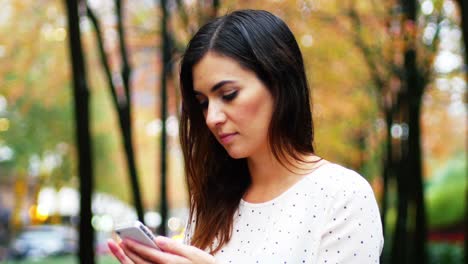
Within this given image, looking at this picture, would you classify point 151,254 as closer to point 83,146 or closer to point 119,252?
point 119,252

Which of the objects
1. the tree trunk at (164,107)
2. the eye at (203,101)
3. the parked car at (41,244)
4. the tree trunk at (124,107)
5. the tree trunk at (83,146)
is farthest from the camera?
the parked car at (41,244)

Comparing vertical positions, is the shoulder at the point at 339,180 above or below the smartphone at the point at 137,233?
above

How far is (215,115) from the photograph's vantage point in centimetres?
260

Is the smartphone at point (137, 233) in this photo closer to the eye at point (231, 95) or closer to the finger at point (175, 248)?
the finger at point (175, 248)

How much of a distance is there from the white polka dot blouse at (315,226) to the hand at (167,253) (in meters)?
0.24

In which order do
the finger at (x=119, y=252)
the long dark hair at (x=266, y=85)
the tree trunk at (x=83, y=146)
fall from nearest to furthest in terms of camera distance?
the finger at (x=119, y=252) < the long dark hair at (x=266, y=85) < the tree trunk at (x=83, y=146)

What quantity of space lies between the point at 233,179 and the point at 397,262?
11372mm

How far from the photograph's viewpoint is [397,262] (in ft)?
45.3

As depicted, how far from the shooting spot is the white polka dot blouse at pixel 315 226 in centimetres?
239

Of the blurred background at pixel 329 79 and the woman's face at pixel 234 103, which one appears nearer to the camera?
the woman's face at pixel 234 103

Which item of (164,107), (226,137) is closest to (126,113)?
(164,107)

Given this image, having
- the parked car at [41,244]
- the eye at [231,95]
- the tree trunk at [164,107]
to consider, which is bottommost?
the parked car at [41,244]

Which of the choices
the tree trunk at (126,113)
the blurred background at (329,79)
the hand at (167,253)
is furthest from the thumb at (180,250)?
the tree trunk at (126,113)

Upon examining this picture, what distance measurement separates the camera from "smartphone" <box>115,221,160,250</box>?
93.2 inches
